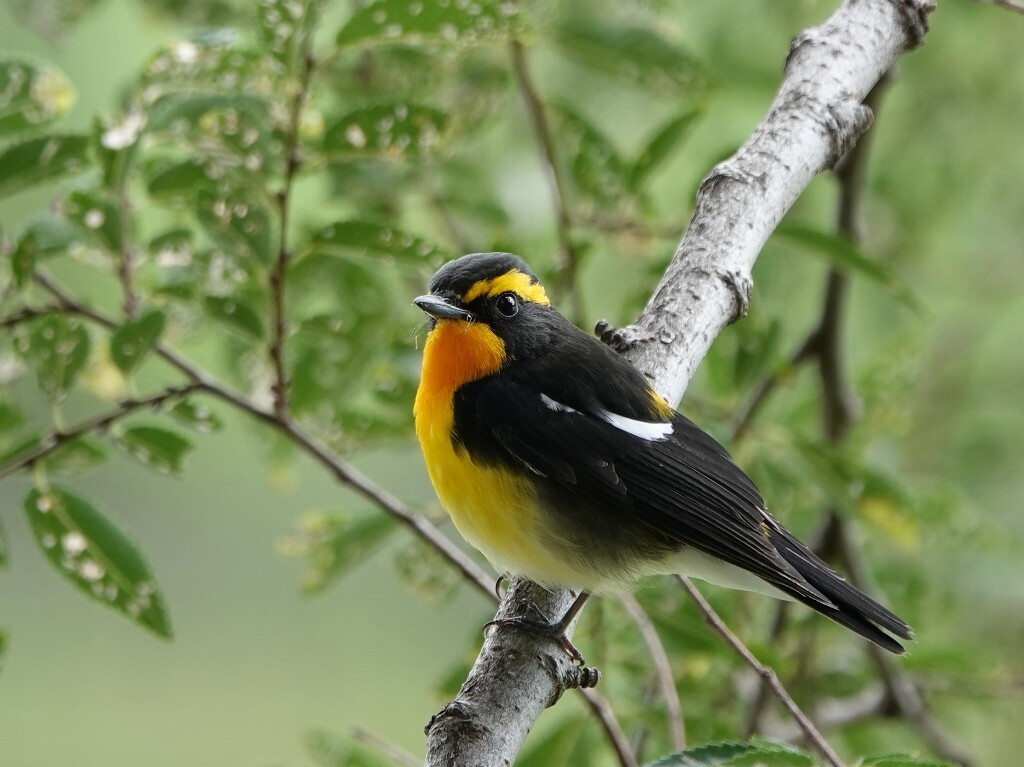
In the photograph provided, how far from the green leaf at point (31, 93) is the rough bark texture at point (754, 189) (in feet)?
3.45

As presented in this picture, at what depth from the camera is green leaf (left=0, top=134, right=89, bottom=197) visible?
1.96 metres

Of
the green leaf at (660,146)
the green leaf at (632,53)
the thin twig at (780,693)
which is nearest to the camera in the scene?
the thin twig at (780,693)

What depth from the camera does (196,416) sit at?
2035mm

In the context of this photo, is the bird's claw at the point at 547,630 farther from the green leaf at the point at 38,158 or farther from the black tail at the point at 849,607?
the green leaf at the point at 38,158

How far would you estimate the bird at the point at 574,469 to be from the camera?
1.89 meters

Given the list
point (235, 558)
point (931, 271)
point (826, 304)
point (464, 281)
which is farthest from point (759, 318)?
point (235, 558)

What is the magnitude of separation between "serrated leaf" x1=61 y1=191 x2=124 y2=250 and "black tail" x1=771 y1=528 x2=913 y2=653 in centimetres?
129

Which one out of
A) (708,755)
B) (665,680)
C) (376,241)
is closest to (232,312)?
(376,241)

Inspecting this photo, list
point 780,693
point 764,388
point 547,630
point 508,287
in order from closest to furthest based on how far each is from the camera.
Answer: point 780,693 → point 547,630 → point 508,287 → point 764,388

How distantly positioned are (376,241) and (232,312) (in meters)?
0.31

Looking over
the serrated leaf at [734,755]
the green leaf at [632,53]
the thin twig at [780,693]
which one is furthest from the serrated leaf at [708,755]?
the green leaf at [632,53]

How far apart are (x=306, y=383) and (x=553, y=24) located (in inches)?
39.0

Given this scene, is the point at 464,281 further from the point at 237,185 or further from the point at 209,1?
the point at 209,1

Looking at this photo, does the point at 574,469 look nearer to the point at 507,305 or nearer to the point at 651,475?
the point at 651,475
